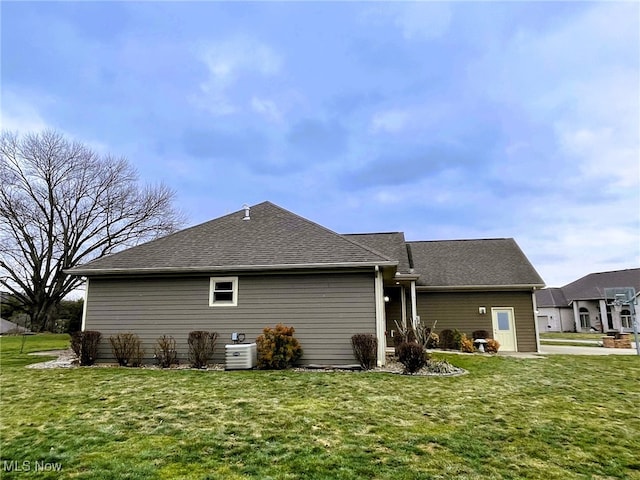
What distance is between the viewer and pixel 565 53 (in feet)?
37.4

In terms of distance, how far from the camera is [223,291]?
32.0 feet

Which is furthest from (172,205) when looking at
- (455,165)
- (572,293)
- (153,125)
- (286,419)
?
(572,293)

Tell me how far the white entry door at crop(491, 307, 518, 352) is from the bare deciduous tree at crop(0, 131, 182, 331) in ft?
72.9

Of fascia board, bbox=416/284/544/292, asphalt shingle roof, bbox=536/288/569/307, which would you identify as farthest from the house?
asphalt shingle roof, bbox=536/288/569/307

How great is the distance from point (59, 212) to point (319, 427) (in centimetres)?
2766

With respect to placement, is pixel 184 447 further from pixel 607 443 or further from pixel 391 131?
pixel 391 131

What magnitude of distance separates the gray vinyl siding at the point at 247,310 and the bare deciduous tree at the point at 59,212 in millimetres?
17982

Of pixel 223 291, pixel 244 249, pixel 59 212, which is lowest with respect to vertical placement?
pixel 223 291

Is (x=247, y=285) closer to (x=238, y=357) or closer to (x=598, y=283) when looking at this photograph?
(x=238, y=357)

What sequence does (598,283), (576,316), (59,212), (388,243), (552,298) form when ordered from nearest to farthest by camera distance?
(388,243) < (59,212) < (598,283) < (576,316) < (552,298)

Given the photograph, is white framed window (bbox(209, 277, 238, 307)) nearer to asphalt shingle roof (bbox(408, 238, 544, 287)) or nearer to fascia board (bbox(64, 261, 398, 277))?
fascia board (bbox(64, 261, 398, 277))

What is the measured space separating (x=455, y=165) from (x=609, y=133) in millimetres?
5888

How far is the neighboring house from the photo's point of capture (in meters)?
31.1

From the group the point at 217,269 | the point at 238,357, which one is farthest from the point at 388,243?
the point at 238,357
